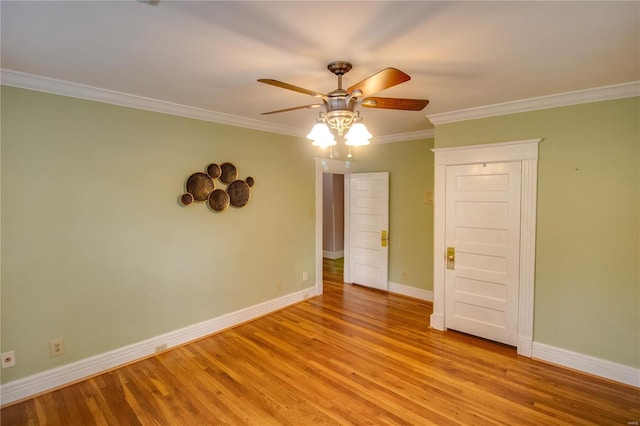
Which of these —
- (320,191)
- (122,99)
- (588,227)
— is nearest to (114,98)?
(122,99)

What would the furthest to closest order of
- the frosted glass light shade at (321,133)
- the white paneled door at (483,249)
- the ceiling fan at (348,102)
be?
the white paneled door at (483,249) → the frosted glass light shade at (321,133) → the ceiling fan at (348,102)

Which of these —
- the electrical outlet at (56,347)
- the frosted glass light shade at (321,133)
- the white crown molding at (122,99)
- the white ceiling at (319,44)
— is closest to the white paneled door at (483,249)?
the white ceiling at (319,44)

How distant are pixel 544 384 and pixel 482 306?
89cm

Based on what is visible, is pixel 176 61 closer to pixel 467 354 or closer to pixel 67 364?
pixel 67 364

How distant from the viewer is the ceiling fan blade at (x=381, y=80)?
1.62 m

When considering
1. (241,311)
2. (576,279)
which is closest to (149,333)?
(241,311)

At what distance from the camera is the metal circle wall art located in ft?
11.0

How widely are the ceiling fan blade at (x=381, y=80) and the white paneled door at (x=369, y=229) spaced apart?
10.5 ft

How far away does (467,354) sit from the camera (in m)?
3.16

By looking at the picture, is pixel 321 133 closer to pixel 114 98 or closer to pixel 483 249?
pixel 114 98

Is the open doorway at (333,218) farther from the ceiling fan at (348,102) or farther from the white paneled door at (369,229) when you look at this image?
the ceiling fan at (348,102)

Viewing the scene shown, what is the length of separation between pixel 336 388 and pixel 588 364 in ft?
7.67

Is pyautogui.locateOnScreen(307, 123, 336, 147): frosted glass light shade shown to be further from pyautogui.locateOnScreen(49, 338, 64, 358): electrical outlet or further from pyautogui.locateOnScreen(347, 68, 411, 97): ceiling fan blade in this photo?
pyautogui.locateOnScreen(49, 338, 64, 358): electrical outlet

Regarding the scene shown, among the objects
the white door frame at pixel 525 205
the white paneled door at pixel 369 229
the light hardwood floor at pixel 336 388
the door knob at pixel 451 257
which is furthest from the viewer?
the white paneled door at pixel 369 229
